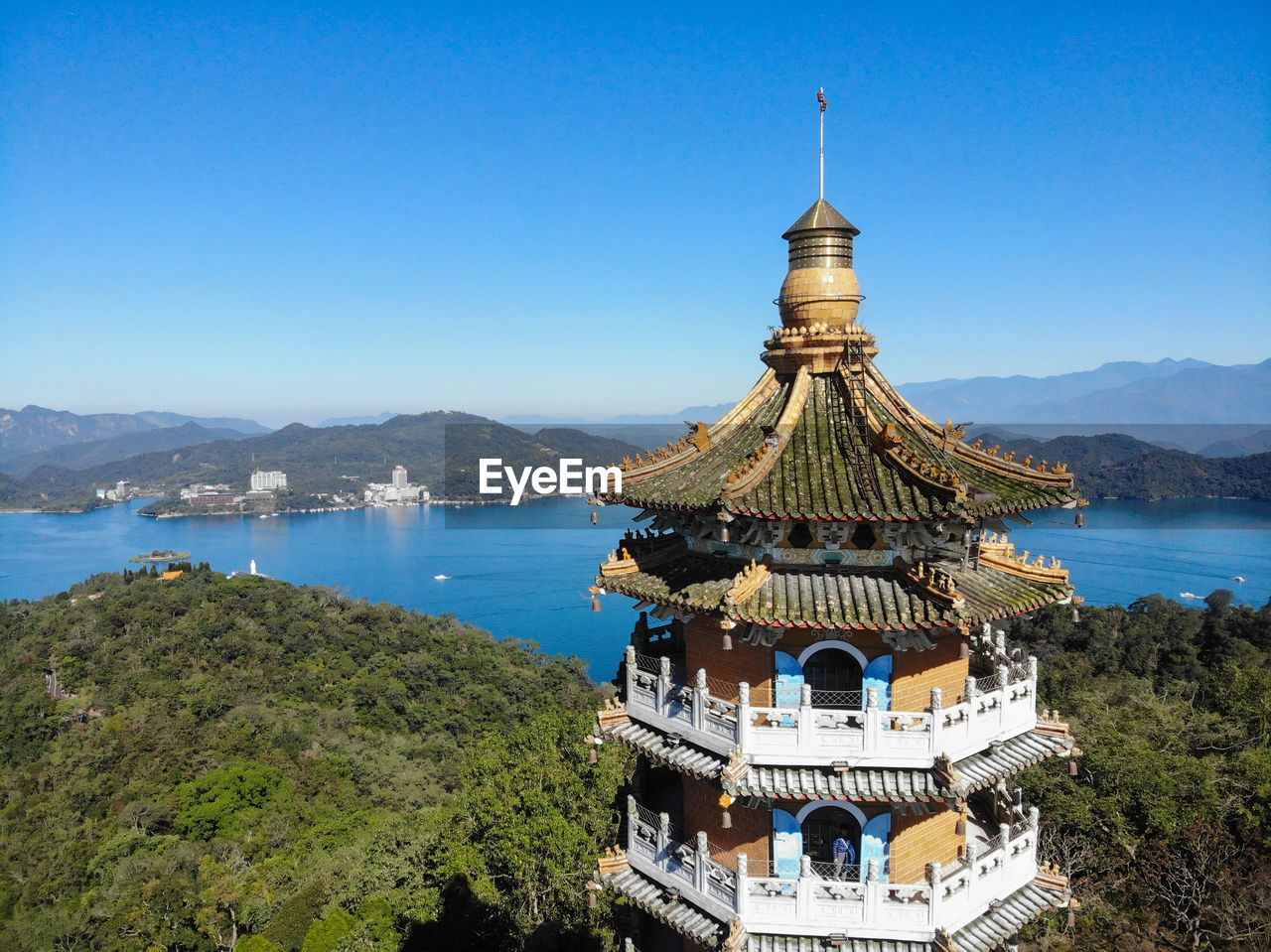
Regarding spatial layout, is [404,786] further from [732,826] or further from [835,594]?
[835,594]

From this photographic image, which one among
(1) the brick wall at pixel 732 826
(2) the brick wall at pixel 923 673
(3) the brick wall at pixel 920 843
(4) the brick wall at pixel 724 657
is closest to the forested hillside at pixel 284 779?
(1) the brick wall at pixel 732 826

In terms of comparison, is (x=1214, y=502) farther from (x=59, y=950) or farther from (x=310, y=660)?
(x=59, y=950)

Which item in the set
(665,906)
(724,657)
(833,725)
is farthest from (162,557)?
(833,725)

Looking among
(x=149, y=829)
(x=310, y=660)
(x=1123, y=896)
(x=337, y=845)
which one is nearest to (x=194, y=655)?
(x=310, y=660)

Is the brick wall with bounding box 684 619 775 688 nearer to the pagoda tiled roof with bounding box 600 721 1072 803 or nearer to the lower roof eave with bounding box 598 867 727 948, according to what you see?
the pagoda tiled roof with bounding box 600 721 1072 803

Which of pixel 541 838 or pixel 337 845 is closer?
pixel 541 838

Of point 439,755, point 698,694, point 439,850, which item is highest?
point 698,694

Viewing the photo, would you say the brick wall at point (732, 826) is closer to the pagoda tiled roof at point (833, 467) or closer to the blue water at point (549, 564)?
the pagoda tiled roof at point (833, 467)
